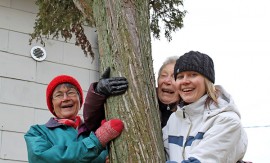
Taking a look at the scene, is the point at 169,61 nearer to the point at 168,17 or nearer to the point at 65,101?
the point at 65,101

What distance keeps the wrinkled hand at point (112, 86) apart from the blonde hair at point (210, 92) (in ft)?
1.53

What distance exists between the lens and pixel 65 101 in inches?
139

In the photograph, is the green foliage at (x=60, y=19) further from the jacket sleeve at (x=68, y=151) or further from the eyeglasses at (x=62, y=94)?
the jacket sleeve at (x=68, y=151)

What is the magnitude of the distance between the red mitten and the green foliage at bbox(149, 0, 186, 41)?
4264 mm

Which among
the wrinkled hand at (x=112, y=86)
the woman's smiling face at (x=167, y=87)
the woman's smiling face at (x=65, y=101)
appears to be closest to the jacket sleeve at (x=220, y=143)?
the wrinkled hand at (x=112, y=86)

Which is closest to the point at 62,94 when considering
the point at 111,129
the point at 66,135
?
the point at 66,135

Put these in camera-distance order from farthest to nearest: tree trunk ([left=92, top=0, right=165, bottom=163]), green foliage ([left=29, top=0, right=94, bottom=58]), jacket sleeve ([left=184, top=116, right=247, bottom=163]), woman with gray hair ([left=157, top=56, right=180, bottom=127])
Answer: green foliage ([left=29, top=0, right=94, bottom=58]) < woman with gray hair ([left=157, top=56, right=180, bottom=127]) < tree trunk ([left=92, top=0, right=165, bottom=163]) < jacket sleeve ([left=184, top=116, right=247, bottom=163])

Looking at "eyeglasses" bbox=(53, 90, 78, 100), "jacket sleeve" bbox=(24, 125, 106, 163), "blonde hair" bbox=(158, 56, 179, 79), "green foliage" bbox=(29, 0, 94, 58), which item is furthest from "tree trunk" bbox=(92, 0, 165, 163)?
"green foliage" bbox=(29, 0, 94, 58)

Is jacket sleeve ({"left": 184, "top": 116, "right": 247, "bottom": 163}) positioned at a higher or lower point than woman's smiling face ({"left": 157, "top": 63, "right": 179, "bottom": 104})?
lower

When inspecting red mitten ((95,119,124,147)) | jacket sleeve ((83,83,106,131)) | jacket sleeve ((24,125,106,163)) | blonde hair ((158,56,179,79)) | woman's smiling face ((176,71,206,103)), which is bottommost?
jacket sleeve ((24,125,106,163))

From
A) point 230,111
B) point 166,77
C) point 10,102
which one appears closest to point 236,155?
point 230,111

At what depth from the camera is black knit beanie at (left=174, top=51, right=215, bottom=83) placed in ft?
9.46

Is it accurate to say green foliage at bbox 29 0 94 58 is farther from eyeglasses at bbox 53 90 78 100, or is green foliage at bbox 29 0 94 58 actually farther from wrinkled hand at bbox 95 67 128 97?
wrinkled hand at bbox 95 67 128 97

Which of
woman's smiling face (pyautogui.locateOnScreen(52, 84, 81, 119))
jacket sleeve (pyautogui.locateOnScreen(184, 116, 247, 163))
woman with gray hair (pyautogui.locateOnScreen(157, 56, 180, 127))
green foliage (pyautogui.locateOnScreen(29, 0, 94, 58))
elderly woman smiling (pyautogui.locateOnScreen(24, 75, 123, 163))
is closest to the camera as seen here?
jacket sleeve (pyautogui.locateOnScreen(184, 116, 247, 163))
